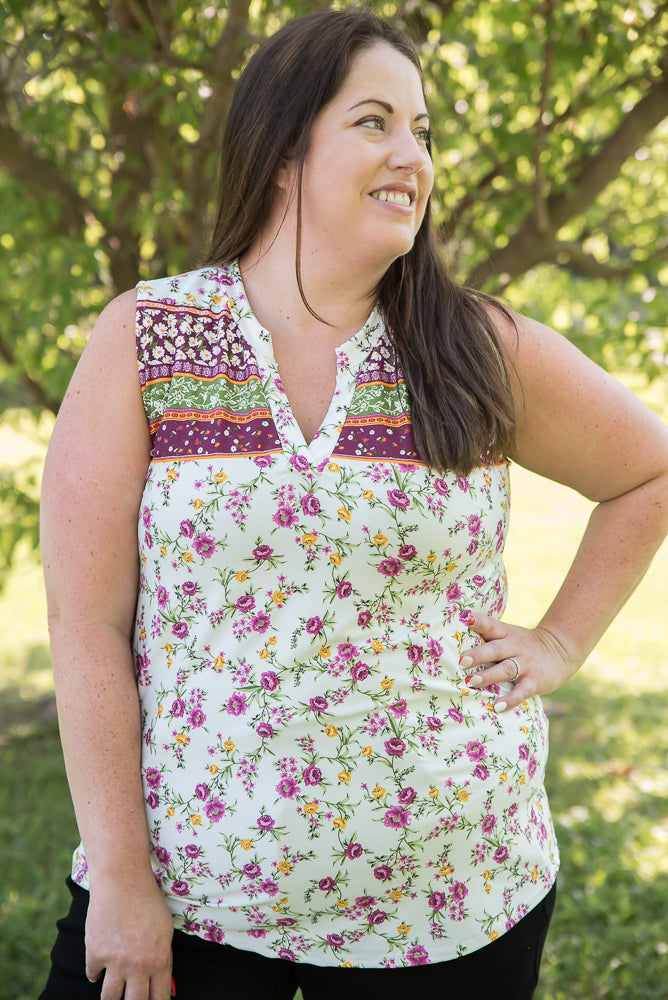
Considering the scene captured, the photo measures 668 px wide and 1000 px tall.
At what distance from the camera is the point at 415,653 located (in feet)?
5.32

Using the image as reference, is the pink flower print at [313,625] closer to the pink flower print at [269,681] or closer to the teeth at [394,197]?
the pink flower print at [269,681]

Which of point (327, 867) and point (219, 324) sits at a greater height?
point (219, 324)

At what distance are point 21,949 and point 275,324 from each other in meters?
2.73

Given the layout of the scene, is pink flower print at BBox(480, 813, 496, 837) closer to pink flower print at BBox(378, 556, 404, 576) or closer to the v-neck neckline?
pink flower print at BBox(378, 556, 404, 576)

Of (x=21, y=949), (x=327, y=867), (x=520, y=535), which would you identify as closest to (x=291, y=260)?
(x=327, y=867)

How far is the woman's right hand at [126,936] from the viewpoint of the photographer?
1.56 metres

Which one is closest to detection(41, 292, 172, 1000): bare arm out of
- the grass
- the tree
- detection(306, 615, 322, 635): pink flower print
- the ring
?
detection(306, 615, 322, 635): pink flower print

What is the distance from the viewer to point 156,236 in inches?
142

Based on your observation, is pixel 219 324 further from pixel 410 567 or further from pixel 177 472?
pixel 410 567

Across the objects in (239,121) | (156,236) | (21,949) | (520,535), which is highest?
(239,121)

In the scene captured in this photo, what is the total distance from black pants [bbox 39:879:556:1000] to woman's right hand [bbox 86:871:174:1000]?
0.05 meters

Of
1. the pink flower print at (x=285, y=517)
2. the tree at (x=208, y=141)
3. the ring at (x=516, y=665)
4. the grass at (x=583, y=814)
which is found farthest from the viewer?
the grass at (x=583, y=814)

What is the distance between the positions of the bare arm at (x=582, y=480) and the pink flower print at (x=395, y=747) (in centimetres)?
20

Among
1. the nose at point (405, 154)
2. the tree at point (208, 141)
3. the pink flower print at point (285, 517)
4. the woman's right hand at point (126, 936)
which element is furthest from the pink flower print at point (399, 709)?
the tree at point (208, 141)
